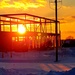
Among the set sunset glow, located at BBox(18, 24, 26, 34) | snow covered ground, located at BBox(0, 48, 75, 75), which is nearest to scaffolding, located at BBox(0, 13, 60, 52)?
sunset glow, located at BBox(18, 24, 26, 34)

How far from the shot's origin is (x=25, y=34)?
165ft

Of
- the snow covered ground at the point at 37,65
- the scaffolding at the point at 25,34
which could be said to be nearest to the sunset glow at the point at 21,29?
the scaffolding at the point at 25,34

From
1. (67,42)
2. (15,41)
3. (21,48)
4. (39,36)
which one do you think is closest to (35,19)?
(39,36)

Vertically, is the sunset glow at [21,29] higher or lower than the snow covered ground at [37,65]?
higher

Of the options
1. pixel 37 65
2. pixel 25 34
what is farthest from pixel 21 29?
→ pixel 37 65

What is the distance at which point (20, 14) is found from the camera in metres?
49.4

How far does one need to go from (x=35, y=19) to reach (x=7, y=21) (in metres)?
4.51

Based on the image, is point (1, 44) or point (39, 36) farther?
point (39, 36)

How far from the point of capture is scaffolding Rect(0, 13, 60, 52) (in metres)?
47.7

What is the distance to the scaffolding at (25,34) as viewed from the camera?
4766 cm

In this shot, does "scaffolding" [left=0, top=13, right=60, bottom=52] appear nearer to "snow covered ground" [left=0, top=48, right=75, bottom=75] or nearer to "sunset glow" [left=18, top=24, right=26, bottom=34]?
"sunset glow" [left=18, top=24, right=26, bottom=34]

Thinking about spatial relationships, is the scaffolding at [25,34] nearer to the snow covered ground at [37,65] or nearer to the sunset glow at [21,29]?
the sunset glow at [21,29]

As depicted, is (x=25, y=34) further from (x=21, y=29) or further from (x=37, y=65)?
(x=37, y=65)

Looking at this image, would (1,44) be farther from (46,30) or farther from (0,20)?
(46,30)
